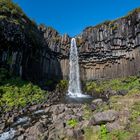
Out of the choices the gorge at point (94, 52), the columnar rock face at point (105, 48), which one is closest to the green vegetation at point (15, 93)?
the gorge at point (94, 52)

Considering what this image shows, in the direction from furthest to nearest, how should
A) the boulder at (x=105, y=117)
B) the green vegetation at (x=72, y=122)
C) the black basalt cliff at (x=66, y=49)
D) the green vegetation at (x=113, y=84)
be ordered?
the green vegetation at (x=113, y=84) → the black basalt cliff at (x=66, y=49) → the green vegetation at (x=72, y=122) → the boulder at (x=105, y=117)

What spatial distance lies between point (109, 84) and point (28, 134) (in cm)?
3092

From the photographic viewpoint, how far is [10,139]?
16266mm

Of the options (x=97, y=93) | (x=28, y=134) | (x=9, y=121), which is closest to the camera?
(x=28, y=134)

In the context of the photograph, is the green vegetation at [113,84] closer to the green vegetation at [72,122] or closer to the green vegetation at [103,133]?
the green vegetation at [72,122]

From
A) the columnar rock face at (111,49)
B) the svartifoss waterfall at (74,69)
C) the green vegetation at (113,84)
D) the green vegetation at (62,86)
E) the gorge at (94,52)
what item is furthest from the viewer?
the svartifoss waterfall at (74,69)

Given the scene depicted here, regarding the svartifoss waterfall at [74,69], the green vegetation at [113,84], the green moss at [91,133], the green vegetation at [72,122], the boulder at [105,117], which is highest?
the svartifoss waterfall at [74,69]

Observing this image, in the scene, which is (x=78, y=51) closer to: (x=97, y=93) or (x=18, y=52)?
(x=97, y=93)

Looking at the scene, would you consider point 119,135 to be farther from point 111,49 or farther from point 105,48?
point 105,48

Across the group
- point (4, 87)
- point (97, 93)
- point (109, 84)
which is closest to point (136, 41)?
point (109, 84)

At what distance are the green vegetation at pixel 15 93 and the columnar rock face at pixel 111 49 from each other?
61.7 feet

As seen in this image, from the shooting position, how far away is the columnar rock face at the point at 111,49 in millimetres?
45575

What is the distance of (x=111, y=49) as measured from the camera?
158 ft

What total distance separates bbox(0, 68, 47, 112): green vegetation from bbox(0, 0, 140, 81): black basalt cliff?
2819mm
